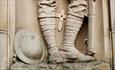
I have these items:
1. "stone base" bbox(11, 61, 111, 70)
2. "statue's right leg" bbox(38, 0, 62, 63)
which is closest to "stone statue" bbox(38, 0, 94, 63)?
"statue's right leg" bbox(38, 0, 62, 63)

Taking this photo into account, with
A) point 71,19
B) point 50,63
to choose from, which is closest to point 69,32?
point 71,19

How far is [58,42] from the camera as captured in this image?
16.8 feet

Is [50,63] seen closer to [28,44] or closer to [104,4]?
[28,44]

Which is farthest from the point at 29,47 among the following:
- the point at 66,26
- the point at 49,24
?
the point at 66,26

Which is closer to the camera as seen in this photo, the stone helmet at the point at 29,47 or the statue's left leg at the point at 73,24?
the stone helmet at the point at 29,47

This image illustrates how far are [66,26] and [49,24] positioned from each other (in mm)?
254

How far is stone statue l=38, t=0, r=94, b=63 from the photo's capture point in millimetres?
4969

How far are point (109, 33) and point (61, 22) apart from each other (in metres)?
0.71

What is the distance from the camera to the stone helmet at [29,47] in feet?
15.9

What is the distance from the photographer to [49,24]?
5.00 meters

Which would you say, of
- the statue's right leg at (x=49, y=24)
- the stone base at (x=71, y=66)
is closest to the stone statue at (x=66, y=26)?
the statue's right leg at (x=49, y=24)

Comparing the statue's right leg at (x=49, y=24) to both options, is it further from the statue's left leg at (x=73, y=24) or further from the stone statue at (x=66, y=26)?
the statue's left leg at (x=73, y=24)

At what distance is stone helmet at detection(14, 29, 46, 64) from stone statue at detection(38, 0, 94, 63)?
13cm

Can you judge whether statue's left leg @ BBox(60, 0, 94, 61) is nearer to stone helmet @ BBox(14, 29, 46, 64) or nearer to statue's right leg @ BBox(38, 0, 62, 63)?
statue's right leg @ BBox(38, 0, 62, 63)
